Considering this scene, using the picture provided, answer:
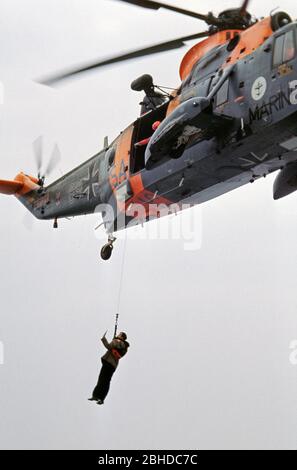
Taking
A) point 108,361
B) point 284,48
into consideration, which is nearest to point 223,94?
point 284,48

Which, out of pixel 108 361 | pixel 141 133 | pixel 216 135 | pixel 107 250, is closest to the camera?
pixel 216 135

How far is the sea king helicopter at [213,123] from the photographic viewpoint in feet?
29.2

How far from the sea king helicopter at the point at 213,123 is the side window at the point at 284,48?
0.04 feet

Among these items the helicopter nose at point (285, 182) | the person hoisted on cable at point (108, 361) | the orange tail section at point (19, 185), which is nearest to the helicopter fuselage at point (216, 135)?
the helicopter nose at point (285, 182)

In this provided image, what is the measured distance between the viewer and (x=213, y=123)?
30.9ft

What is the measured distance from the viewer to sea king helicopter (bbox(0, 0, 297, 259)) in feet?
29.2

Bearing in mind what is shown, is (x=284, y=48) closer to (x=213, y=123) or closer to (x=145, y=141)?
(x=213, y=123)

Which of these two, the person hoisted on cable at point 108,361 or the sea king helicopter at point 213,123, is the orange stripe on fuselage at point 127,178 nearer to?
the sea king helicopter at point 213,123

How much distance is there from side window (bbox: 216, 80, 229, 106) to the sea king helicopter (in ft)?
0.04

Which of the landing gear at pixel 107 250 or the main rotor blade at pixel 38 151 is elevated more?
the main rotor blade at pixel 38 151

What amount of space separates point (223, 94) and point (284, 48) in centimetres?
108

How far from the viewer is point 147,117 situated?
11484 millimetres
